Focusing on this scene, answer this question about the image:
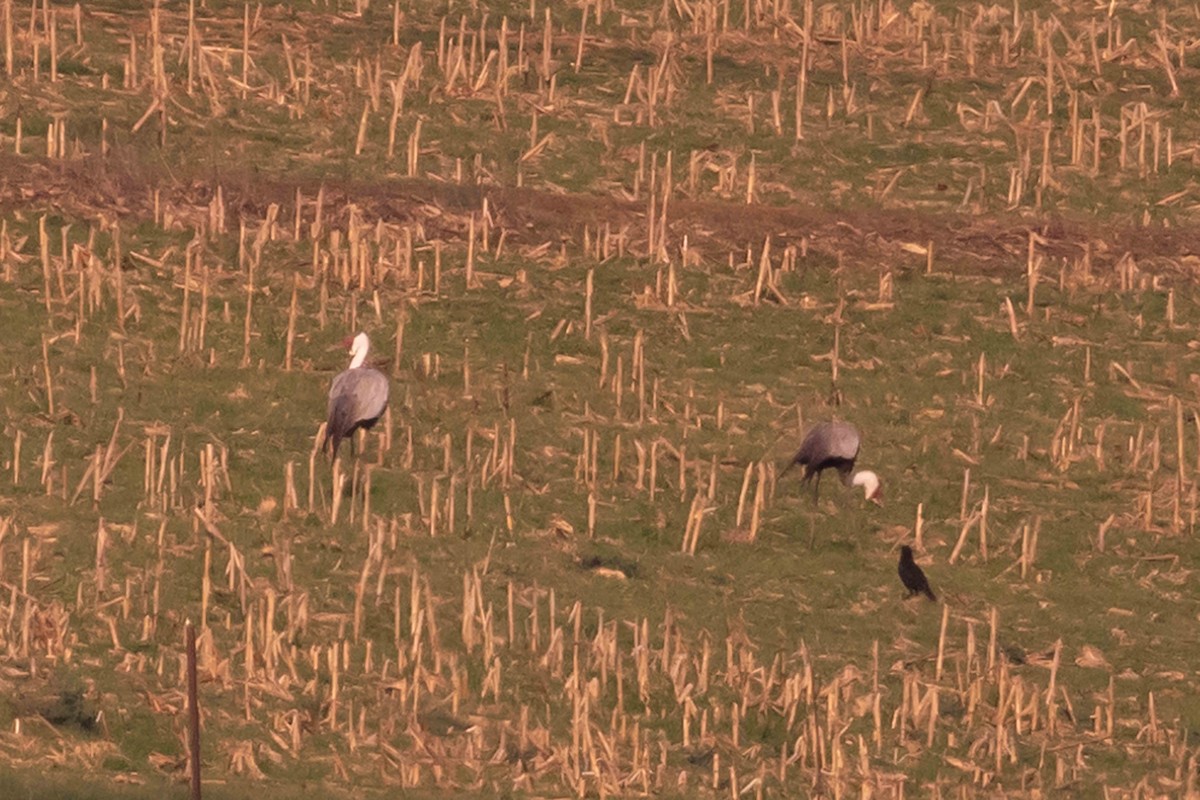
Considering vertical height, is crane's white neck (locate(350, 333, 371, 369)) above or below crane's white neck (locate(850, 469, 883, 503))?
above

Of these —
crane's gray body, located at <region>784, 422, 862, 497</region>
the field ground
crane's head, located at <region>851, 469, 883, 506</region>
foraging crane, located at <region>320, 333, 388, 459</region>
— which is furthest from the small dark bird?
foraging crane, located at <region>320, 333, 388, 459</region>

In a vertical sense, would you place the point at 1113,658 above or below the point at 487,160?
below

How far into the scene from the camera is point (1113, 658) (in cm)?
1866

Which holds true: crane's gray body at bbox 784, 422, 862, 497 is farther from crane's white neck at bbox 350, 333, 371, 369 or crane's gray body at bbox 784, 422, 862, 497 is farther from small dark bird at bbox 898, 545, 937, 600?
crane's white neck at bbox 350, 333, 371, 369

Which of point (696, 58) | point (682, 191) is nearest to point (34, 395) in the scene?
point (682, 191)

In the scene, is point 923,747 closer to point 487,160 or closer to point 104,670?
point 104,670

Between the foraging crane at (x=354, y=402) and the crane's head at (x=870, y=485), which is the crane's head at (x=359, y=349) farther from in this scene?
the crane's head at (x=870, y=485)

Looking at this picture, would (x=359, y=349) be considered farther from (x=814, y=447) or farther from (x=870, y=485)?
(x=870, y=485)

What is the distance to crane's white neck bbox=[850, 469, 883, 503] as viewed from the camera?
20.8m

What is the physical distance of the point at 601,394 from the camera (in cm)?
2216

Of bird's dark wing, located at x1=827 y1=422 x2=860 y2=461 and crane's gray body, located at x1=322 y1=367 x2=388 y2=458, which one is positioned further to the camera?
bird's dark wing, located at x1=827 y1=422 x2=860 y2=461

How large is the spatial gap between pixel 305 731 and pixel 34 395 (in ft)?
19.6

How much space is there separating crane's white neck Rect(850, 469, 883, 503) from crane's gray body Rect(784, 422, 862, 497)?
0.23ft

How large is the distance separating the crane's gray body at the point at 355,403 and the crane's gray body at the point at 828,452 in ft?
9.92
